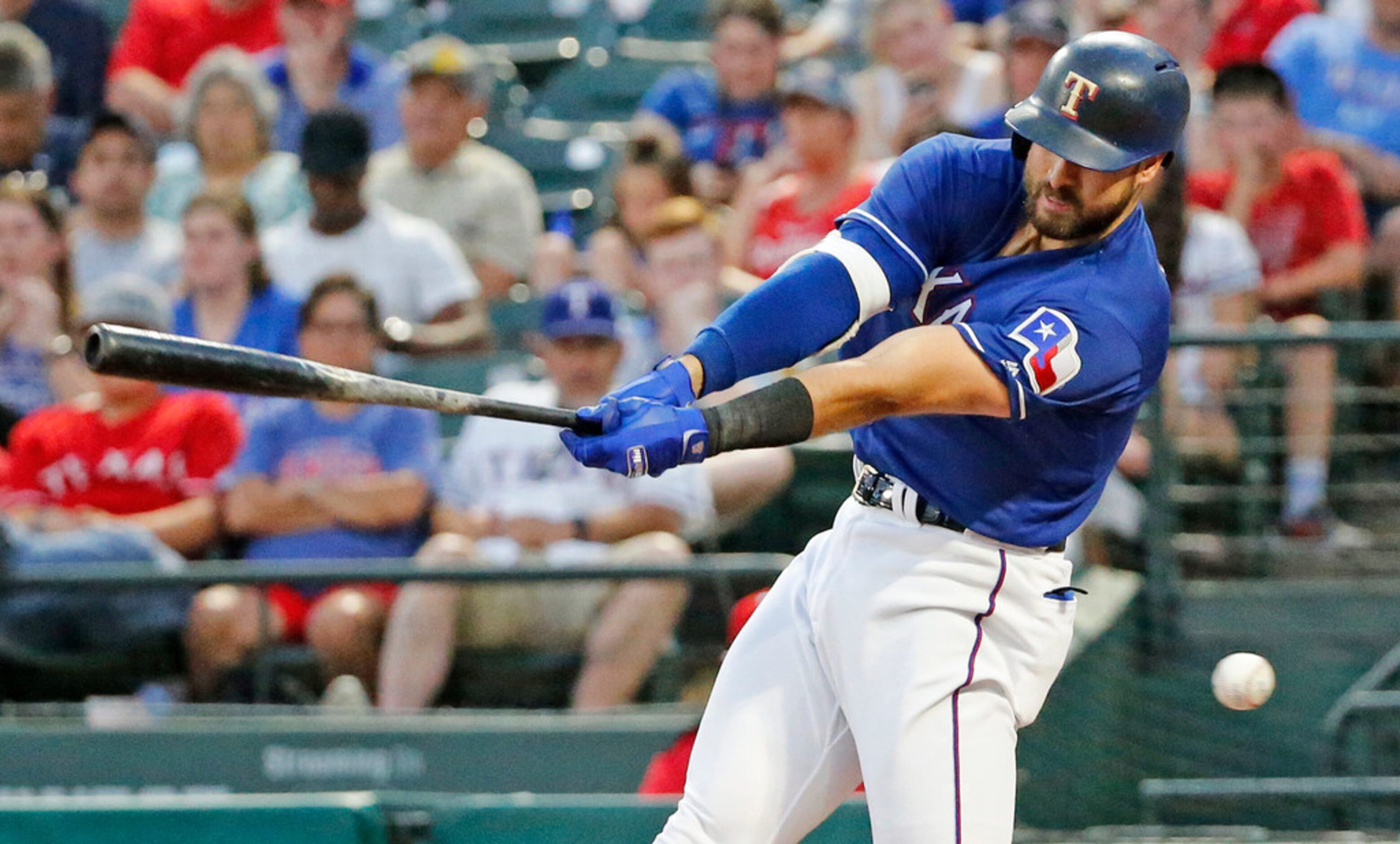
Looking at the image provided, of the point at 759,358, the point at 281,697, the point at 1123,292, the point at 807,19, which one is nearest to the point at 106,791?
the point at 281,697

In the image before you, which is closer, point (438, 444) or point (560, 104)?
point (438, 444)

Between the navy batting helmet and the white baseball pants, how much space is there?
658 millimetres

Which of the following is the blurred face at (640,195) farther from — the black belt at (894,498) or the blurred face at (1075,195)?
the blurred face at (1075,195)

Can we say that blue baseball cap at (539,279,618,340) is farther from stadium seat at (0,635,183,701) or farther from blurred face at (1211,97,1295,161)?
blurred face at (1211,97,1295,161)

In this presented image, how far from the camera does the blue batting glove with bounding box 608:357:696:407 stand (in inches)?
109

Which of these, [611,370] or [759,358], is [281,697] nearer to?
[611,370]

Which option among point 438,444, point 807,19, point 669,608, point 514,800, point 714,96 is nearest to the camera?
point 514,800

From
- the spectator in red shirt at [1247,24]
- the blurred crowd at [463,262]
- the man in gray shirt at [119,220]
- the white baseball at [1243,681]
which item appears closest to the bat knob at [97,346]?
the white baseball at [1243,681]

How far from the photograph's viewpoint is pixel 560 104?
344 inches

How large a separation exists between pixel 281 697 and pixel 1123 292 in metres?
3.40

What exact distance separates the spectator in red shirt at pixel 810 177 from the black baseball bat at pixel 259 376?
3.36 m

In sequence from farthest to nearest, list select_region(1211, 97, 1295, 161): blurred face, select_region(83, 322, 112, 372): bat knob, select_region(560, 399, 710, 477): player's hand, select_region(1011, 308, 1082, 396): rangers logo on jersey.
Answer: select_region(1211, 97, 1295, 161): blurred face, select_region(1011, 308, 1082, 396): rangers logo on jersey, select_region(560, 399, 710, 477): player's hand, select_region(83, 322, 112, 372): bat knob

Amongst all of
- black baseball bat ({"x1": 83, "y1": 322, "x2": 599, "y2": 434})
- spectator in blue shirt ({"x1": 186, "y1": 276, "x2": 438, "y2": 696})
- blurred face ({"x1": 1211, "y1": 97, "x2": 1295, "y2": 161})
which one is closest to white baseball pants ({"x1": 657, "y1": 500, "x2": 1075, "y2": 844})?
black baseball bat ({"x1": 83, "y1": 322, "x2": 599, "y2": 434})

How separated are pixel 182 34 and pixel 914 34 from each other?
11.1 feet
